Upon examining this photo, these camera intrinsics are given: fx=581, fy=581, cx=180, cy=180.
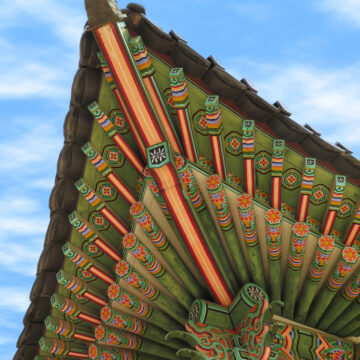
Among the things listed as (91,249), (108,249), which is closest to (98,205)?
(108,249)

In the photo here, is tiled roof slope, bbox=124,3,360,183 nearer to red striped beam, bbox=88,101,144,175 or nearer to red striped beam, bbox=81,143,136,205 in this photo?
red striped beam, bbox=88,101,144,175

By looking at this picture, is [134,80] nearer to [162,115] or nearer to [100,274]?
[162,115]

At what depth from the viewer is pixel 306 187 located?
6.78 meters

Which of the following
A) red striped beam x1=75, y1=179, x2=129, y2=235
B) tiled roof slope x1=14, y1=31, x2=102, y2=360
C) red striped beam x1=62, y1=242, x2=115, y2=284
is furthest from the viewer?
red striped beam x1=62, y1=242, x2=115, y2=284

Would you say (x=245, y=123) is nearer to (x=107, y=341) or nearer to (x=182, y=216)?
(x=182, y=216)

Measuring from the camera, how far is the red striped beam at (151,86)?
6.42 metres

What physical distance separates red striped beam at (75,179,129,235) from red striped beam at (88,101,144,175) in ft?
2.39

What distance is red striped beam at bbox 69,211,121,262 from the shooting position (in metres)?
7.74

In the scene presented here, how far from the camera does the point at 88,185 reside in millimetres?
7625

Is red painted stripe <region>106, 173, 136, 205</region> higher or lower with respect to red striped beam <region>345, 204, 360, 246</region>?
higher

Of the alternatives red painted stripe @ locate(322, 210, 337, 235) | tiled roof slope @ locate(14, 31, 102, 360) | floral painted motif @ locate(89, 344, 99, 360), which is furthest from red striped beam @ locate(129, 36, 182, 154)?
floral painted motif @ locate(89, 344, 99, 360)

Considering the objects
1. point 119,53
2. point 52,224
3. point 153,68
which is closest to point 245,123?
point 153,68

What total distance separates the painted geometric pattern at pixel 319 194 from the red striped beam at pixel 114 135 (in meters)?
2.10

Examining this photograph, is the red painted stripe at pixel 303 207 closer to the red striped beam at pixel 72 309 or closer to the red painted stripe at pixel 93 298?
the red painted stripe at pixel 93 298
